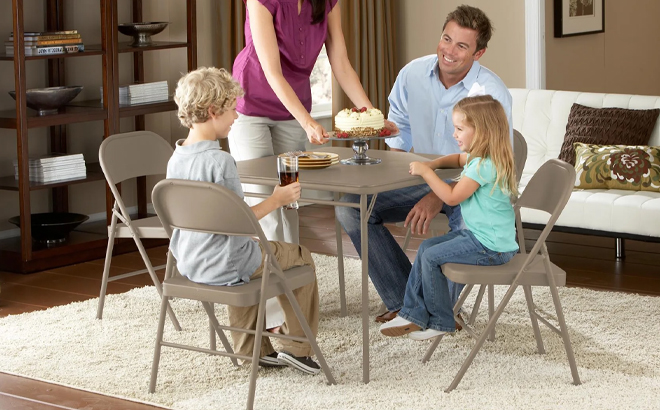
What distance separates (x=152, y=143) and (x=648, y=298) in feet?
6.95

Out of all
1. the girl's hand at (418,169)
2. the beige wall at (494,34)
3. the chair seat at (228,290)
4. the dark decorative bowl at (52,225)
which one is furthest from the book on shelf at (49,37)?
the beige wall at (494,34)

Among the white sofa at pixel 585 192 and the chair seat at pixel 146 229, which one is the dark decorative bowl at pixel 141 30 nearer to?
the chair seat at pixel 146 229

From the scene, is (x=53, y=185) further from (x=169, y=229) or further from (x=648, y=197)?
(x=648, y=197)

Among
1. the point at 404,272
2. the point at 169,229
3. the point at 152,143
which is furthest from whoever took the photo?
the point at 152,143

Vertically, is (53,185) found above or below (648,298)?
above

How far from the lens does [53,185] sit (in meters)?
4.62

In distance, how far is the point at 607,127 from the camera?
4852 mm

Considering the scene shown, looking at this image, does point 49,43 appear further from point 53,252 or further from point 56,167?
point 53,252

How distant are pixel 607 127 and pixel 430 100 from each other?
1.60 meters

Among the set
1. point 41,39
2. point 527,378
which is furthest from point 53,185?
point 527,378

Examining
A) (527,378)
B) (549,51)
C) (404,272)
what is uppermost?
(549,51)

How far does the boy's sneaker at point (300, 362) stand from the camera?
3.08 m

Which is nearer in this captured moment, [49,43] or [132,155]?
[132,155]

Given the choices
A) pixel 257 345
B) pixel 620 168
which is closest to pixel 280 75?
pixel 257 345
